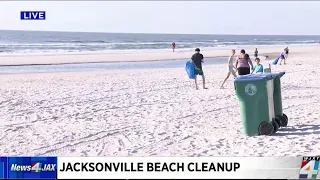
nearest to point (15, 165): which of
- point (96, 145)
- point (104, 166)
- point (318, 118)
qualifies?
point (104, 166)

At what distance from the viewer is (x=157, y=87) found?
1241 cm

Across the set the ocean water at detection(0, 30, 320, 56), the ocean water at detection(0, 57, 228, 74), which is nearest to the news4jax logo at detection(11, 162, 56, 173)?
the ocean water at detection(0, 57, 228, 74)

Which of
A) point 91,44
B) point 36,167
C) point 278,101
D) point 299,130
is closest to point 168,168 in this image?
point 36,167

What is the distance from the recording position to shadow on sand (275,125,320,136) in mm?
6277

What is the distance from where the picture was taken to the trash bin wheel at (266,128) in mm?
6062

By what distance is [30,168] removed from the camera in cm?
354

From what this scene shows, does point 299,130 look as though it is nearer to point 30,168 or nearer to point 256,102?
point 256,102

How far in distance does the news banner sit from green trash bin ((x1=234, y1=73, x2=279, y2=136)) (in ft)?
8.02

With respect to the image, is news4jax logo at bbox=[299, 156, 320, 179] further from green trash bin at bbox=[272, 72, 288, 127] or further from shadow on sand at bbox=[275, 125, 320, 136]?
green trash bin at bbox=[272, 72, 288, 127]

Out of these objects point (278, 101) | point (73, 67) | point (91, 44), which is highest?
point (91, 44)

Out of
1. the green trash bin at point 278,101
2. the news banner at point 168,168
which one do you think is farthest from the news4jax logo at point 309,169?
the green trash bin at point 278,101

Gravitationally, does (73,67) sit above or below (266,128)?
above

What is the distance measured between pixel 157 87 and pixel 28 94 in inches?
143

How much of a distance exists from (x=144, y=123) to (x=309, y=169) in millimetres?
4257
